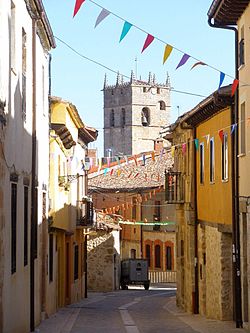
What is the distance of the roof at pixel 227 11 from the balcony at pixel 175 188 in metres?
11.8

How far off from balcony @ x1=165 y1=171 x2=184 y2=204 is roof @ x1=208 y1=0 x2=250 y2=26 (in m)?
11.8

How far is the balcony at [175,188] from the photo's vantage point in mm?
31127

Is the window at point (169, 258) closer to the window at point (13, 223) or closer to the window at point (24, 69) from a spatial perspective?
the window at point (24, 69)

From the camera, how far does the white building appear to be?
46.9 ft

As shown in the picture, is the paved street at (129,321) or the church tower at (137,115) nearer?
the paved street at (129,321)

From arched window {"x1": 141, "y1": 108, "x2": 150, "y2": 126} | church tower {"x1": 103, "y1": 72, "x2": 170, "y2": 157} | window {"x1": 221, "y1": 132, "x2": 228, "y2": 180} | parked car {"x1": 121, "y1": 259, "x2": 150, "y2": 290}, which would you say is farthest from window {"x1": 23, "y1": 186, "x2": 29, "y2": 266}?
arched window {"x1": 141, "y1": 108, "x2": 150, "y2": 126}

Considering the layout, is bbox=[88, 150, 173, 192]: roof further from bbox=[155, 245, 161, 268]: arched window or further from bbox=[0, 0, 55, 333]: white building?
bbox=[0, 0, 55, 333]: white building

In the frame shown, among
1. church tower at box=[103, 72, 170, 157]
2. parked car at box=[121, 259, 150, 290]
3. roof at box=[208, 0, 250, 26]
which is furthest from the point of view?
church tower at box=[103, 72, 170, 157]

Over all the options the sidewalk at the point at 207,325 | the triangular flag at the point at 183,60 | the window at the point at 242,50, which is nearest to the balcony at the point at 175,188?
the sidewalk at the point at 207,325

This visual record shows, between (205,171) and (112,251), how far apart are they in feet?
66.4

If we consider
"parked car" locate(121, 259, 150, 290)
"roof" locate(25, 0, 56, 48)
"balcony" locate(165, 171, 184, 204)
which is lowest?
"parked car" locate(121, 259, 150, 290)

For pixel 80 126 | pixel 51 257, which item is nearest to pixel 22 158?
pixel 51 257

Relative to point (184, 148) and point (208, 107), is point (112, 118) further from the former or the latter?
point (208, 107)

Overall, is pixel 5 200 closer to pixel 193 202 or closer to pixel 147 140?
pixel 193 202
